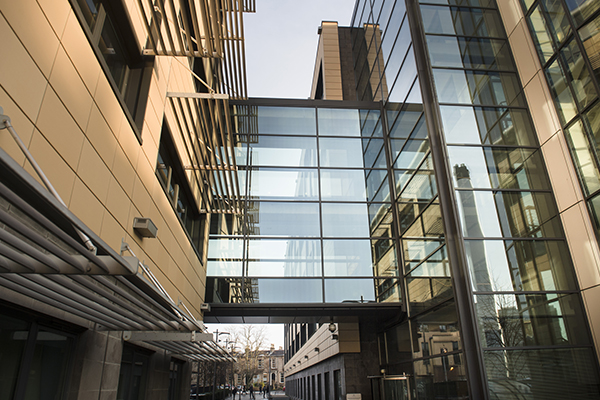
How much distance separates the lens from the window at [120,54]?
215 inches

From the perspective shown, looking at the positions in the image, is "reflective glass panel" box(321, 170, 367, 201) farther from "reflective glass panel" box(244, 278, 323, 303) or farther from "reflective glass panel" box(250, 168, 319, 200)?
"reflective glass panel" box(244, 278, 323, 303)

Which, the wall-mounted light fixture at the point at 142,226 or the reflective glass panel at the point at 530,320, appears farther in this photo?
the reflective glass panel at the point at 530,320

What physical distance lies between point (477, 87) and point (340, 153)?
5852 mm

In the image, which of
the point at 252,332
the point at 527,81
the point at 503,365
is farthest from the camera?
the point at 252,332

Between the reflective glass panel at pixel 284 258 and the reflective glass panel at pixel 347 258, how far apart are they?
0.34m

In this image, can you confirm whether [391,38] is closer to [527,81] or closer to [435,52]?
[435,52]

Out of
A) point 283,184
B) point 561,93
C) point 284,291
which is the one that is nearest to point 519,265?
point 561,93

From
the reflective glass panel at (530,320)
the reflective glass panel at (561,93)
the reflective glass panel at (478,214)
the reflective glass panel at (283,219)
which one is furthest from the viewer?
the reflective glass panel at (283,219)

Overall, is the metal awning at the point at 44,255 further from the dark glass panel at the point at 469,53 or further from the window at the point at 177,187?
the dark glass panel at the point at 469,53

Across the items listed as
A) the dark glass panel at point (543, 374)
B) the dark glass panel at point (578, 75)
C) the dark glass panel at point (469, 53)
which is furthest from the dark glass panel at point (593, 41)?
the dark glass panel at point (543, 374)

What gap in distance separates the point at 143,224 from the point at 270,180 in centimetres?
895

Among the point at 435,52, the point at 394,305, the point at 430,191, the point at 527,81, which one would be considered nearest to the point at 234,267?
the point at 394,305

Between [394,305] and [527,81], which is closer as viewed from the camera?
[527,81]

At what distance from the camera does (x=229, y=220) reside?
14633mm
